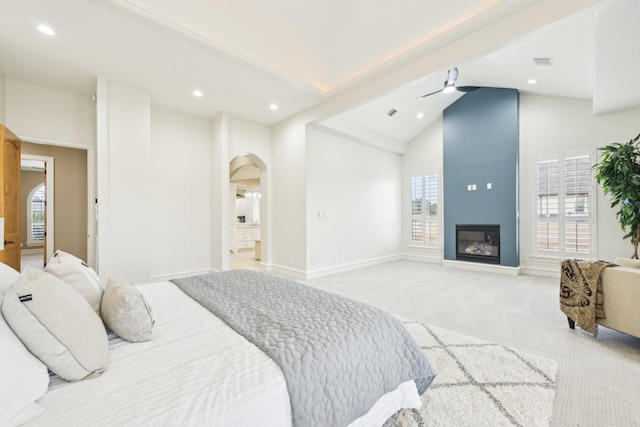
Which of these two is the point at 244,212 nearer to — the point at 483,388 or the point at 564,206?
the point at 564,206

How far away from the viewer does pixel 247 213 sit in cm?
1062

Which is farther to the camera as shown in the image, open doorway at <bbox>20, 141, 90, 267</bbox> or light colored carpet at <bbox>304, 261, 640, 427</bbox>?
open doorway at <bbox>20, 141, 90, 267</bbox>

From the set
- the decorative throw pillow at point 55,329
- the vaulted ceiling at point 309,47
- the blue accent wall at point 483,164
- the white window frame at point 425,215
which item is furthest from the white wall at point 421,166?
the decorative throw pillow at point 55,329

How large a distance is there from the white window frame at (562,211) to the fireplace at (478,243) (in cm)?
63

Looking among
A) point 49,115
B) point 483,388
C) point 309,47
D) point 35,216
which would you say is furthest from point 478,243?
point 35,216

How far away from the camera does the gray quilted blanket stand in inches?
42.6

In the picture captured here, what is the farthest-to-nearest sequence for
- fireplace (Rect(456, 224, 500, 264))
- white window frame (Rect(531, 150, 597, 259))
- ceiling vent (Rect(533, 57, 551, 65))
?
fireplace (Rect(456, 224, 500, 264)), white window frame (Rect(531, 150, 597, 259)), ceiling vent (Rect(533, 57, 551, 65))

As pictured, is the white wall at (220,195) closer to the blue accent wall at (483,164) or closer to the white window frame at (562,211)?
the blue accent wall at (483,164)

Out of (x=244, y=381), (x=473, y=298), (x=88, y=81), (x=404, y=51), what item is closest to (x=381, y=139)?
(x=404, y=51)

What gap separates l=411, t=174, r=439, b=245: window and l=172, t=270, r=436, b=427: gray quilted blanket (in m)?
5.55

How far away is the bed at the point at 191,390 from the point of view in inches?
32.2

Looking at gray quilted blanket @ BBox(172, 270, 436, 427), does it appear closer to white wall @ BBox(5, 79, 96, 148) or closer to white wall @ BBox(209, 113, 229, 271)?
white wall @ BBox(209, 113, 229, 271)

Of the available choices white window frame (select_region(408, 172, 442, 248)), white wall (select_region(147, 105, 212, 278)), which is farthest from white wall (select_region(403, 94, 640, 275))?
white wall (select_region(147, 105, 212, 278))

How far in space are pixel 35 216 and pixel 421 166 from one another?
38.3 feet
